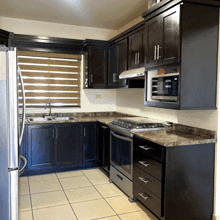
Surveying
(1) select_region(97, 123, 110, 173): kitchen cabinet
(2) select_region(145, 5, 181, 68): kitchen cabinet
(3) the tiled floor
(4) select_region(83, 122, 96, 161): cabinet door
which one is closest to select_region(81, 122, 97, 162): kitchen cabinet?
(4) select_region(83, 122, 96, 161): cabinet door

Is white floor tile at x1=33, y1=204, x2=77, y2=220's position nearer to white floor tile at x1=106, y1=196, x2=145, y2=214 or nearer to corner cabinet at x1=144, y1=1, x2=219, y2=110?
white floor tile at x1=106, y1=196, x2=145, y2=214

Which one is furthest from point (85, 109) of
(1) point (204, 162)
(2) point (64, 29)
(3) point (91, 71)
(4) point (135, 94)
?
(1) point (204, 162)

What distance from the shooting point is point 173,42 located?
249 cm

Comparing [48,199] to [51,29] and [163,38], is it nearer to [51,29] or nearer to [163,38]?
[163,38]

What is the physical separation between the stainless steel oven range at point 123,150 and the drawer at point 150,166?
255 mm

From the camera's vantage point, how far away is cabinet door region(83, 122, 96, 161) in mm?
4289

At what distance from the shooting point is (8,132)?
1825mm

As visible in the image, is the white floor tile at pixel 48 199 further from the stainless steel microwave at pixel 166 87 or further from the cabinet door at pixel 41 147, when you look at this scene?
the stainless steel microwave at pixel 166 87

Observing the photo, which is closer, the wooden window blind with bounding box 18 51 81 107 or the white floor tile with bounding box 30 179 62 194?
the white floor tile with bounding box 30 179 62 194

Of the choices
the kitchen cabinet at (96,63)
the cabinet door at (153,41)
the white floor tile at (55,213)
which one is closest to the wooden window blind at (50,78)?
the kitchen cabinet at (96,63)

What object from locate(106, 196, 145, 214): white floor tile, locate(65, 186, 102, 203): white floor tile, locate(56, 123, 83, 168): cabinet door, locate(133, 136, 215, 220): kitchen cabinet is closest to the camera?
locate(133, 136, 215, 220): kitchen cabinet

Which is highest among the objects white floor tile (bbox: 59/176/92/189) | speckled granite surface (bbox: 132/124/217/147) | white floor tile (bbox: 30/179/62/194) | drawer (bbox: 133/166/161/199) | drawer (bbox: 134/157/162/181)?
speckled granite surface (bbox: 132/124/217/147)

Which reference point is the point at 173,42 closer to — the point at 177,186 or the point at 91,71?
the point at 177,186

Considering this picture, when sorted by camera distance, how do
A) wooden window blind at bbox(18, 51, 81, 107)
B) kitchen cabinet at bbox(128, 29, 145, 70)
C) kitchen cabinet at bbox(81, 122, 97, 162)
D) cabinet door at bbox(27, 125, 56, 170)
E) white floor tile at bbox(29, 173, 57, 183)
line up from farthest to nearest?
wooden window blind at bbox(18, 51, 81, 107)
kitchen cabinet at bbox(81, 122, 97, 162)
cabinet door at bbox(27, 125, 56, 170)
white floor tile at bbox(29, 173, 57, 183)
kitchen cabinet at bbox(128, 29, 145, 70)
